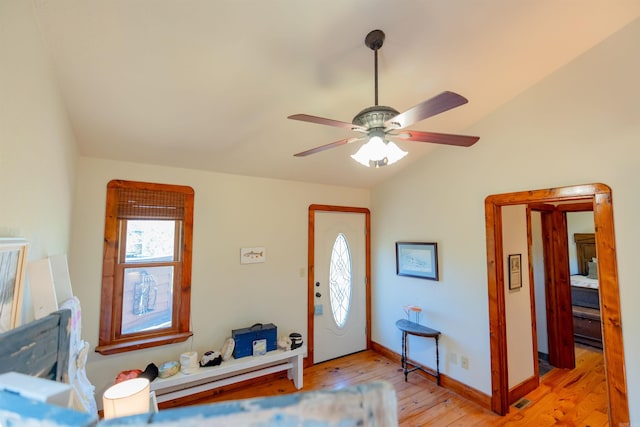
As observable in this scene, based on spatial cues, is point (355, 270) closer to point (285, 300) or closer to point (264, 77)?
point (285, 300)

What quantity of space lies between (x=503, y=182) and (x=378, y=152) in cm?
176

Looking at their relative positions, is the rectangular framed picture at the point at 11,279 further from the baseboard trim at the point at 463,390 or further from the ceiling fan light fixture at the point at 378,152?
the baseboard trim at the point at 463,390

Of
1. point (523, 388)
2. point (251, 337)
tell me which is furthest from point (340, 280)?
point (523, 388)

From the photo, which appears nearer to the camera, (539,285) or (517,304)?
(517,304)

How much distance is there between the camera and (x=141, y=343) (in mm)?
2619

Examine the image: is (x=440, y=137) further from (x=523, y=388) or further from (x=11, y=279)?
(x=523, y=388)

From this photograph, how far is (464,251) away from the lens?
2.98 m

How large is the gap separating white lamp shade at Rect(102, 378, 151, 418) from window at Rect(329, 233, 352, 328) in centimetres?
277

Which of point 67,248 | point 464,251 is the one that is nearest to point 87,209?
point 67,248

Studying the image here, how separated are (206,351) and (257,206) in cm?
163

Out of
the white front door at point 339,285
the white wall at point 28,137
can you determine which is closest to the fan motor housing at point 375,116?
the white wall at point 28,137

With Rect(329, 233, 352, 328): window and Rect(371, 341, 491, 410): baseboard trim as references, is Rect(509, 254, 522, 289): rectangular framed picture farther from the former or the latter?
Rect(329, 233, 352, 328): window

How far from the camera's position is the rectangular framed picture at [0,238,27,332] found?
0.99 m

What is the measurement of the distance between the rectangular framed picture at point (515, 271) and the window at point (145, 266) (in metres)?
3.31
